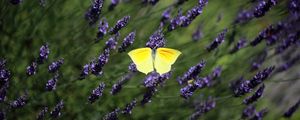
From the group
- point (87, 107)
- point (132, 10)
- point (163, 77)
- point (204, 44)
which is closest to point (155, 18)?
point (132, 10)

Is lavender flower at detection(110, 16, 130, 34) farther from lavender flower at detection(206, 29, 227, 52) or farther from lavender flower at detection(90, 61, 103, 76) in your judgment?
lavender flower at detection(206, 29, 227, 52)

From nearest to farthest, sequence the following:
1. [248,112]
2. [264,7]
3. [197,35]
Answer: [264,7] < [248,112] < [197,35]

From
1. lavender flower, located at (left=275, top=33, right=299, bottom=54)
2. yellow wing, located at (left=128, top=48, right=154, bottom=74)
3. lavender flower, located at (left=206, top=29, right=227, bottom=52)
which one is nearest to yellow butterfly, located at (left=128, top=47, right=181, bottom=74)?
yellow wing, located at (left=128, top=48, right=154, bottom=74)

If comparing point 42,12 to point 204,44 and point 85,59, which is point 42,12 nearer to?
point 85,59

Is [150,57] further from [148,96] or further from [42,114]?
[42,114]

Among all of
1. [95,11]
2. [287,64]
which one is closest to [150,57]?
[95,11]

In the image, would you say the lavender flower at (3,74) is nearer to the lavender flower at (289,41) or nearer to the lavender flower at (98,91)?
the lavender flower at (98,91)
